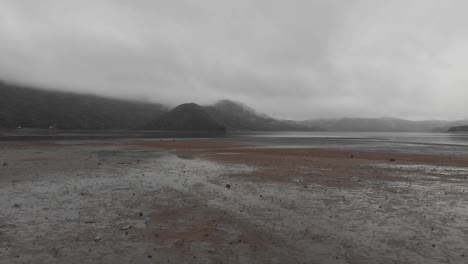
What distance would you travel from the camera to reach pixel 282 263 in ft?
31.3

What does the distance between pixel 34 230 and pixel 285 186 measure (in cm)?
1615

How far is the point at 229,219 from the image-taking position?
1421 centimetres

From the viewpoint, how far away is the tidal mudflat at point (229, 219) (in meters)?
10.2

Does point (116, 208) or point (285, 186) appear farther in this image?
point (285, 186)

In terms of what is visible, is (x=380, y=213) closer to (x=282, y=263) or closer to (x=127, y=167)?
(x=282, y=263)

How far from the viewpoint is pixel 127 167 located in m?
32.0

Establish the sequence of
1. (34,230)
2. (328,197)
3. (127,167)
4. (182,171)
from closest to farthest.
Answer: (34,230) → (328,197) → (182,171) → (127,167)

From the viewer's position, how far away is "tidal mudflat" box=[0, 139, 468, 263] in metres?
10.2

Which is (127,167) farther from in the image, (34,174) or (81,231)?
(81,231)

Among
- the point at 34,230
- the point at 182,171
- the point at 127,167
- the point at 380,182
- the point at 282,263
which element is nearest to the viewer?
the point at 282,263

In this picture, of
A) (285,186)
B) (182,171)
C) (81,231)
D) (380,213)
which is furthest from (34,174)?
(380,213)

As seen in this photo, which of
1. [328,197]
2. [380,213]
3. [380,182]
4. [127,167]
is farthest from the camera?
[127,167]

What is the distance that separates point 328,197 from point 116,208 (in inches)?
518

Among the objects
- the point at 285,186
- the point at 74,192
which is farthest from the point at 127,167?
the point at 285,186
